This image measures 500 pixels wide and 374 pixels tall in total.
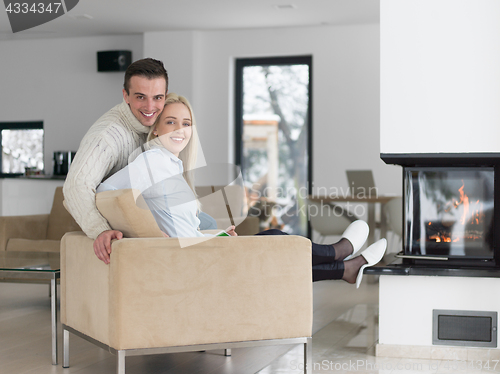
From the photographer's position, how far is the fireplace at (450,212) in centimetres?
303

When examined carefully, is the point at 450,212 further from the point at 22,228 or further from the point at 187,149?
the point at 22,228

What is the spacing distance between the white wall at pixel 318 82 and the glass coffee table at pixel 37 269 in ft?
12.8

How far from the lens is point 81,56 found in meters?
7.81

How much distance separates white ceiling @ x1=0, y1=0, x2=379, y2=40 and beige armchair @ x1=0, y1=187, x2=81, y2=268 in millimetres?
2289

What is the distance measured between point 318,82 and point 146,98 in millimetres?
4668

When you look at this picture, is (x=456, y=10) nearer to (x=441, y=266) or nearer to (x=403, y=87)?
(x=403, y=87)

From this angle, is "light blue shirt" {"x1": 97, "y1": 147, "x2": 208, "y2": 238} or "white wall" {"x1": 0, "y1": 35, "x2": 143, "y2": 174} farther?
"white wall" {"x1": 0, "y1": 35, "x2": 143, "y2": 174}

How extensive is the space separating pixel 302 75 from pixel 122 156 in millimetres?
4967

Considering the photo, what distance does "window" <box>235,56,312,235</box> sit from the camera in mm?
7355

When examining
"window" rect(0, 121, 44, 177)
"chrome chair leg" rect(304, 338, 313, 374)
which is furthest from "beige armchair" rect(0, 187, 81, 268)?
"window" rect(0, 121, 44, 177)

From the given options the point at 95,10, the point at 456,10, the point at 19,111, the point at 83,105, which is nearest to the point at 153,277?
the point at 456,10

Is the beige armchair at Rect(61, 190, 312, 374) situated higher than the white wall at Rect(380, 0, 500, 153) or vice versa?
the white wall at Rect(380, 0, 500, 153)

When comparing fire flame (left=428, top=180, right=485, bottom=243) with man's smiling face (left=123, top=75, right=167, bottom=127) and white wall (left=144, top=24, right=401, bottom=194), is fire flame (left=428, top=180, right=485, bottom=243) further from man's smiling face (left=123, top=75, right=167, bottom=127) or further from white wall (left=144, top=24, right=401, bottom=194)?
white wall (left=144, top=24, right=401, bottom=194)

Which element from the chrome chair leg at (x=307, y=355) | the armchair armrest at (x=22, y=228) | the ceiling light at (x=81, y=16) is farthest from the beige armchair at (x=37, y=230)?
the chrome chair leg at (x=307, y=355)
